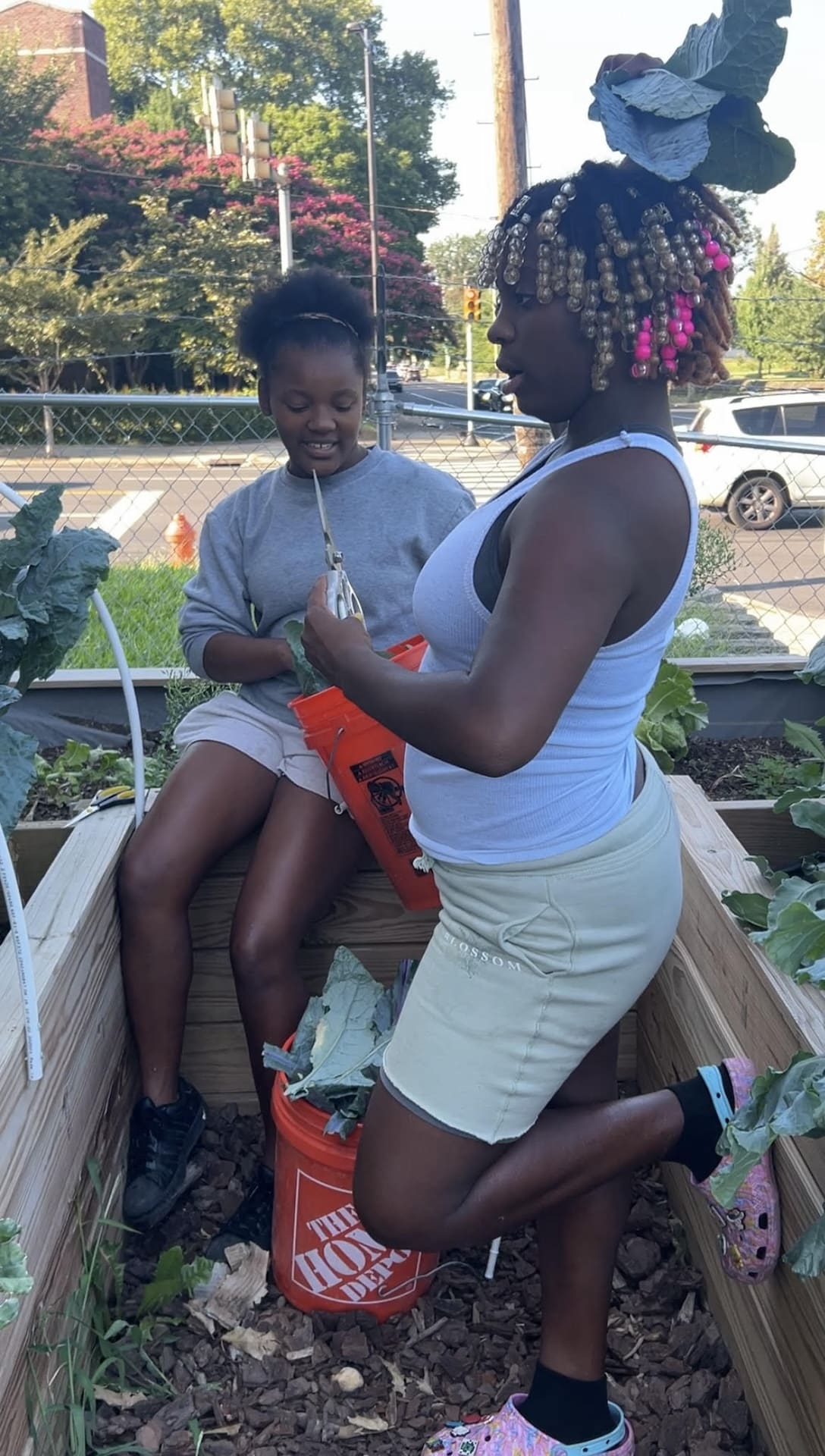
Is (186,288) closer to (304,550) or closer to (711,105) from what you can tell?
(304,550)

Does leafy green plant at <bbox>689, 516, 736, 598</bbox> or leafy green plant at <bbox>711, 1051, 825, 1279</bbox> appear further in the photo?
leafy green plant at <bbox>689, 516, 736, 598</bbox>

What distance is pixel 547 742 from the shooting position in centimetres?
144

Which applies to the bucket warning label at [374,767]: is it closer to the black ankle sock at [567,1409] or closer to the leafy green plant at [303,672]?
the leafy green plant at [303,672]

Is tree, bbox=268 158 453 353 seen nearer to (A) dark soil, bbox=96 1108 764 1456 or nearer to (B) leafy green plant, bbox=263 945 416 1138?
(B) leafy green plant, bbox=263 945 416 1138

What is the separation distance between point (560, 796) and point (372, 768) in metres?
0.59

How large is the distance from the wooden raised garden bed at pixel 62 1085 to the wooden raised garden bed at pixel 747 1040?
3.23 ft

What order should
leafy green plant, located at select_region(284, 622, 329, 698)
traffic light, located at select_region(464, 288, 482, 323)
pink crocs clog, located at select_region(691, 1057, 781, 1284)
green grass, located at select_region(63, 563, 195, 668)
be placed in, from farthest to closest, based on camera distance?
1. traffic light, located at select_region(464, 288, 482, 323)
2. green grass, located at select_region(63, 563, 195, 668)
3. leafy green plant, located at select_region(284, 622, 329, 698)
4. pink crocs clog, located at select_region(691, 1057, 781, 1284)

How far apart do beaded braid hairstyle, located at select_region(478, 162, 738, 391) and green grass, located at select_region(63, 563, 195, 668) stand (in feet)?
8.93

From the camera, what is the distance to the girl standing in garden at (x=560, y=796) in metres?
1.33

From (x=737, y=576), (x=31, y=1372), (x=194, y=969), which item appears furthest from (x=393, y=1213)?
(x=737, y=576)

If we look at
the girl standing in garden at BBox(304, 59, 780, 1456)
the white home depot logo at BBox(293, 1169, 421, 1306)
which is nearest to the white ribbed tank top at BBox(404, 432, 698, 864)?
the girl standing in garden at BBox(304, 59, 780, 1456)

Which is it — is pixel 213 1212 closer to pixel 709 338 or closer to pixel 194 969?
pixel 194 969

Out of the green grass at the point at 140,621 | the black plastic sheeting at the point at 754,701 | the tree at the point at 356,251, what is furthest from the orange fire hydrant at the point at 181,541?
the tree at the point at 356,251

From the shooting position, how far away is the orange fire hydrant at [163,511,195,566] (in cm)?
717
